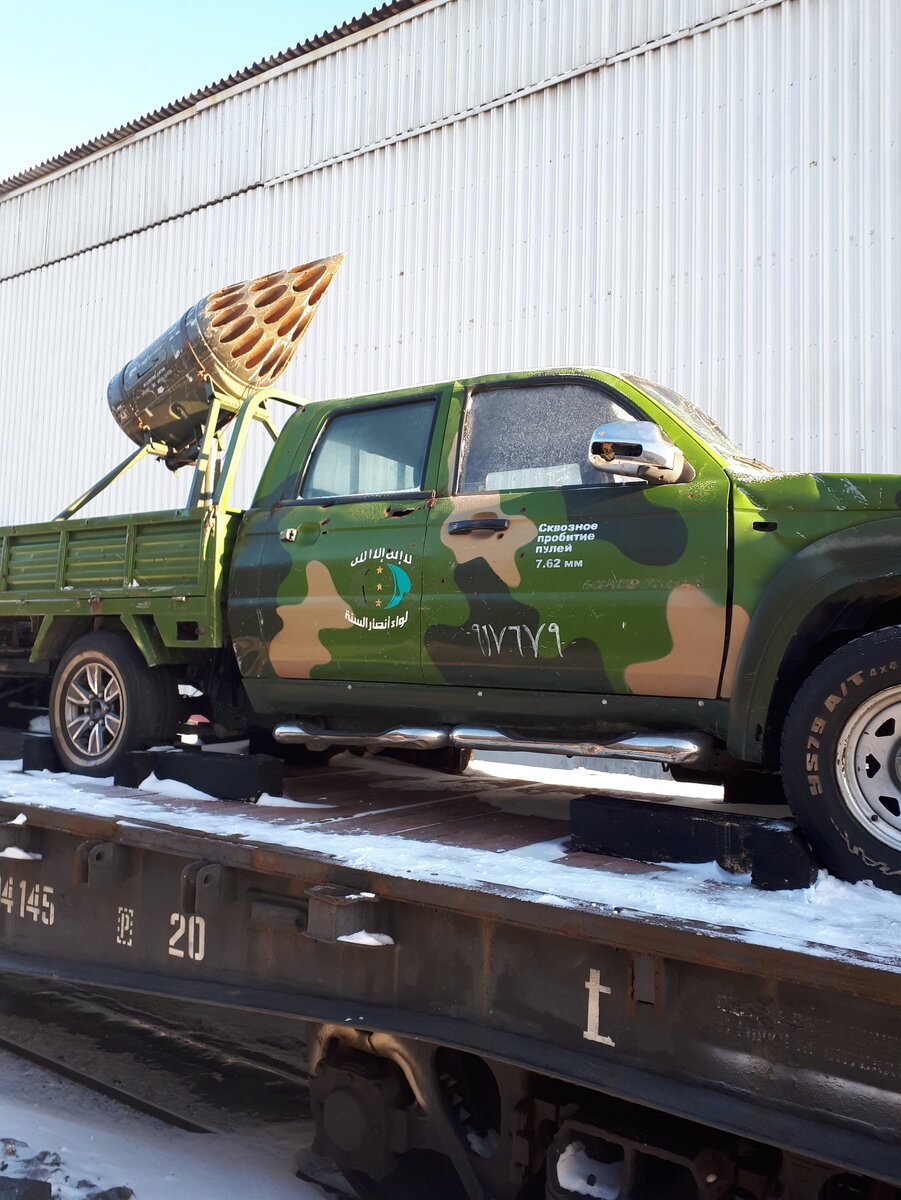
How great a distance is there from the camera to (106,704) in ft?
16.5

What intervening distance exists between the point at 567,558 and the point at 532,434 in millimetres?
674

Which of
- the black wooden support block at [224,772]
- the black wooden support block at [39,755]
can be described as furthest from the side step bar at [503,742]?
the black wooden support block at [39,755]

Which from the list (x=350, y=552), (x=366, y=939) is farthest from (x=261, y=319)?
(x=366, y=939)

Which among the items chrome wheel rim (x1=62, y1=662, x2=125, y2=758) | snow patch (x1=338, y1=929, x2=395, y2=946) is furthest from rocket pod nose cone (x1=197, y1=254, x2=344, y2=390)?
snow patch (x1=338, y1=929, x2=395, y2=946)

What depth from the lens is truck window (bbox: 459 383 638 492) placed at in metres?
3.97

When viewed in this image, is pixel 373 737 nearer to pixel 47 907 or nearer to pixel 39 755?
pixel 47 907

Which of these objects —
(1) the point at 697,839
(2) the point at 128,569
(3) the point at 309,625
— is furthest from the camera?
(2) the point at 128,569

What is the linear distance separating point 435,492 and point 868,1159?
9.26 feet

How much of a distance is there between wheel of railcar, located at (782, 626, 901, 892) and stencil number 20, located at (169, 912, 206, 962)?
6.76ft

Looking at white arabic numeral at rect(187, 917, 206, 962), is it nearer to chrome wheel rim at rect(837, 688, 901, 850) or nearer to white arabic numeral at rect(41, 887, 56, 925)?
white arabic numeral at rect(41, 887, 56, 925)

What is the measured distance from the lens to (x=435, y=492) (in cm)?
417

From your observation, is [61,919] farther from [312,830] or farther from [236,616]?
[236,616]

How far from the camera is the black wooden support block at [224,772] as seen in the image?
14.3ft

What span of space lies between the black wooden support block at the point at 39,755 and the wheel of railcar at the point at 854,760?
3801 mm
